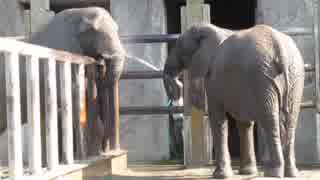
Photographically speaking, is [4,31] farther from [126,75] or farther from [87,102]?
[87,102]

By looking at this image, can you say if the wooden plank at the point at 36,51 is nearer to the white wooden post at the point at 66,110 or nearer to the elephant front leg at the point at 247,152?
the white wooden post at the point at 66,110

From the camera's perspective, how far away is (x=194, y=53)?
586cm

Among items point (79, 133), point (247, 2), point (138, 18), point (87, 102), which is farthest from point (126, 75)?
point (247, 2)

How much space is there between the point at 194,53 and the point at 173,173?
3.69 ft

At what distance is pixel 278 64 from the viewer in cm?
470

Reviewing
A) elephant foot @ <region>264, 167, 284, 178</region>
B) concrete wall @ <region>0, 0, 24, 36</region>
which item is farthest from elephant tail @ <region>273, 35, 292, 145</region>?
concrete wall @ <region>0, 0, 24, 36</region>

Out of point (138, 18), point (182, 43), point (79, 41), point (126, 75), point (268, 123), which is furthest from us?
point (138, 18)

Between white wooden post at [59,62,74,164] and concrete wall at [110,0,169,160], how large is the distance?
2885 millimetres

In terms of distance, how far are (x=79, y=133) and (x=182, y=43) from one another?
1.58 metres

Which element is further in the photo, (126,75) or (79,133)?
(126,75)

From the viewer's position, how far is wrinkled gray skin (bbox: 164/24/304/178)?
4.71 meters

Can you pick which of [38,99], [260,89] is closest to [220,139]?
[260,89]

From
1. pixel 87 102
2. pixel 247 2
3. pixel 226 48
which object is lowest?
pixel 87 102

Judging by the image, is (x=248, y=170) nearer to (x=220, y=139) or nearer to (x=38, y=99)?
(x=220, y=139)
